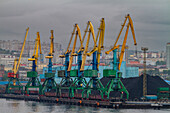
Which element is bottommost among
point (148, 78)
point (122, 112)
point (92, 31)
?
point (122, 112)

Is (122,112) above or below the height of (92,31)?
below

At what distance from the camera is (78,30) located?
176 metres

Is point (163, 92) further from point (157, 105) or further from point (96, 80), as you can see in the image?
point (96, 80)

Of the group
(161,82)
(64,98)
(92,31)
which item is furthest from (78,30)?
(161,82)

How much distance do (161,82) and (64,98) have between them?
35423mm

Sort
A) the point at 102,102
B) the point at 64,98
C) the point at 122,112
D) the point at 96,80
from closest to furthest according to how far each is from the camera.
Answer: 1. the point at 122,112
2. the point at 102,102
3. the point at 96,80
4. the point at 64,98

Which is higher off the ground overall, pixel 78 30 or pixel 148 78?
pixel 78 30

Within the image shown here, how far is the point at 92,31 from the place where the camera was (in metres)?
162

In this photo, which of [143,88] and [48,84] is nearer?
[143,88]

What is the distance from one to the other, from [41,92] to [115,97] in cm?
5257

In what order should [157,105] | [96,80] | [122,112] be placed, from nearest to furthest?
[122,112] < [157,105] < [96,80]

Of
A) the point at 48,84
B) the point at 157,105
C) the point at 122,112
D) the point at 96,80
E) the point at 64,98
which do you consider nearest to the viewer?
the point at 122,112

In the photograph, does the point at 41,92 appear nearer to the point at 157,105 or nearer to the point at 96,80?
Result: the point at 96,80

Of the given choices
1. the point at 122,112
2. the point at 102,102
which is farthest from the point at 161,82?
the point at 122,112
